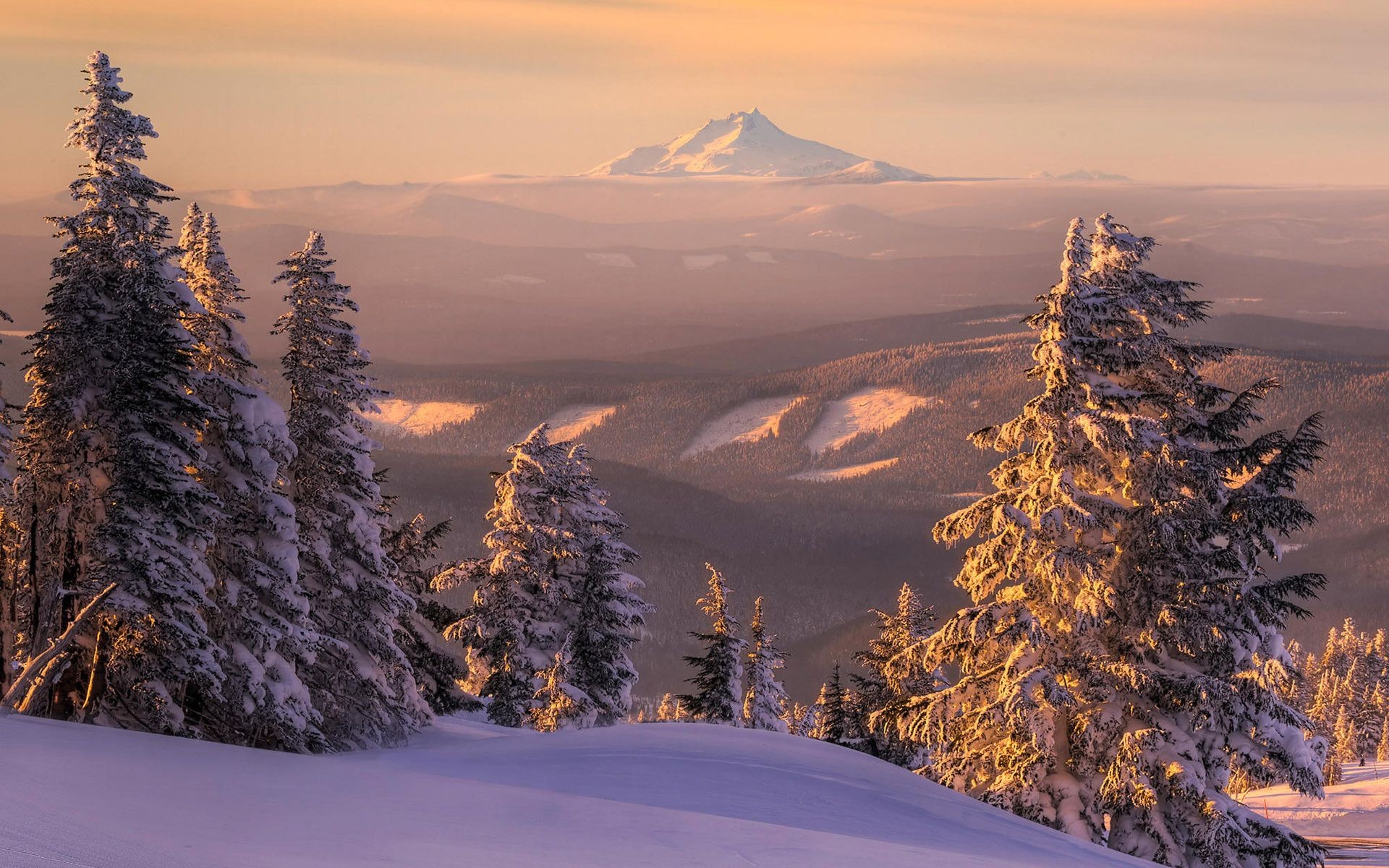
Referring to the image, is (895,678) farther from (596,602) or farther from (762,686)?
(762,686)

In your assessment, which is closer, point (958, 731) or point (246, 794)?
point (246, 794)

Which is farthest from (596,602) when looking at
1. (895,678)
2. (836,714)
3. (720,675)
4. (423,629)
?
(836,714)

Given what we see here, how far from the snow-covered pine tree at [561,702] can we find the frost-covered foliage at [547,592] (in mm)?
180

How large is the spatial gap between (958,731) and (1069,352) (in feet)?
24.8

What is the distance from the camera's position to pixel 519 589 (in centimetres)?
4028

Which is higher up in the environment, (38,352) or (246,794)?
(38,352)

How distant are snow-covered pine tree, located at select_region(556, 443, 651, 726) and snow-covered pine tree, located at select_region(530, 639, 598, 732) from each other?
92 cm

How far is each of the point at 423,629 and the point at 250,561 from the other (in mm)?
14555

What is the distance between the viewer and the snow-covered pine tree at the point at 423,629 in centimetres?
3884

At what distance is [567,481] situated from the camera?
137 feet

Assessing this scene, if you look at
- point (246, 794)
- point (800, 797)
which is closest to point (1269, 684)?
point (800, 797)

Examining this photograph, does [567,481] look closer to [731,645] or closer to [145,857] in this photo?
[731,645]

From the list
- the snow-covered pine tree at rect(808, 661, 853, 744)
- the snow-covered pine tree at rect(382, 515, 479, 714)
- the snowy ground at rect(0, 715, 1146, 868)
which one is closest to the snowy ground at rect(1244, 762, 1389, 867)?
the snow-covered pine tree at rect(808, 661, 853, 744)

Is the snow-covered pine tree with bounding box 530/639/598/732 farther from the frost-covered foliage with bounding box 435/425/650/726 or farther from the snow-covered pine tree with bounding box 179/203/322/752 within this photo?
the snow-covered pine tree with bounding box 179/203/322/752
